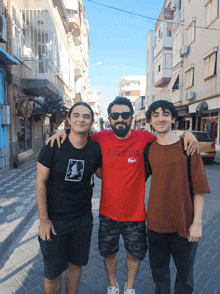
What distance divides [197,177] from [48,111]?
34.4 feet

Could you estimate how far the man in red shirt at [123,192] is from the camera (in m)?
2.17

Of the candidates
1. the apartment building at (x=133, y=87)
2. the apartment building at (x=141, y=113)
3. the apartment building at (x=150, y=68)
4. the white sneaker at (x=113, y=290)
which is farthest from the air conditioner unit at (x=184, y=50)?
the apartment building at (x=133, y=87)

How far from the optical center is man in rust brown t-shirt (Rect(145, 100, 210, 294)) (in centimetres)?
183

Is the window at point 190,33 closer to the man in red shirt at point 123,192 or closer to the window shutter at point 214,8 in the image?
the window shutter at point 214,8

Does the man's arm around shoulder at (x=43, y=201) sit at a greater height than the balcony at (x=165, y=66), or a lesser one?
lesser

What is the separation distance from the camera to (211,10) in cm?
1482

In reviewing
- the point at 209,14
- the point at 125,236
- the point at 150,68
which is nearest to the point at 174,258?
the point at 125,236

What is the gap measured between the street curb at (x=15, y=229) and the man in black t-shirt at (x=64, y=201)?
5.55 feet

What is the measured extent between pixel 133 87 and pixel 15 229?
73.9 m

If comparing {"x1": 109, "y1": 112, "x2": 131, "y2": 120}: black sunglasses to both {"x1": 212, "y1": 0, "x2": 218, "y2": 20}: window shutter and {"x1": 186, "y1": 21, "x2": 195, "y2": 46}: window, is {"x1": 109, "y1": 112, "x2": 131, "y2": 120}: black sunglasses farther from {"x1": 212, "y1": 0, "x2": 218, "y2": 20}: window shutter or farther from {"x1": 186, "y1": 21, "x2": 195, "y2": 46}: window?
{"x1": 186, "y1": 21, "x2": 195, "y2": 46}: window

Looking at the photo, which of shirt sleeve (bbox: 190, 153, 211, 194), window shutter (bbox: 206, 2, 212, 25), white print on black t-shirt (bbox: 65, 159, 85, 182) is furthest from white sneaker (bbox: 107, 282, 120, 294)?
Result: window shutter (bbox: 206, 2, 212, 25)

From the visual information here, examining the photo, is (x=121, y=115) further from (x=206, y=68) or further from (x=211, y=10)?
(x=211, y=10)

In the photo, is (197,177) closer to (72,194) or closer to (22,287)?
(72,194)

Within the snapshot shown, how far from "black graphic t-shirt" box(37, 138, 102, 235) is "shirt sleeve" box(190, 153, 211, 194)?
37.0 inches
